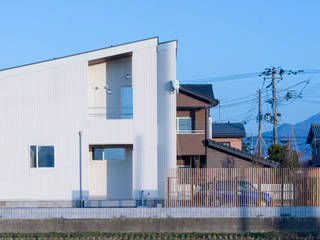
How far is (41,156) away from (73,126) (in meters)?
1.85

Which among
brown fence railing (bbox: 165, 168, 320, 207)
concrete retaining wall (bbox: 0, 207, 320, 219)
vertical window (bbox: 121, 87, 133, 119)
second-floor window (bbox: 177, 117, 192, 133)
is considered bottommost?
concrete retaining wall (bbox: 0, 207, 320, 219)

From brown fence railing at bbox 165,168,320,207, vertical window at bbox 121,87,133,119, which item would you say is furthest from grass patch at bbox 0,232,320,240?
vertical window at bbox 121,87,133,119

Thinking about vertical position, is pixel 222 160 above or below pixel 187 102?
below

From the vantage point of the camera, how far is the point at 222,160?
83.8ft

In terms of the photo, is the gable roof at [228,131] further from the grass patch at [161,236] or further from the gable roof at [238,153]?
the grass patch at [161,236]

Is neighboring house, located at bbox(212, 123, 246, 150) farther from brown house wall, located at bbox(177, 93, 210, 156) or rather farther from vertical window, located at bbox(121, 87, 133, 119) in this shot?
vertical window, located at bbox(121, 87, 133, 119)

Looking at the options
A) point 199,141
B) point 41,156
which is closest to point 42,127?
point 41,156

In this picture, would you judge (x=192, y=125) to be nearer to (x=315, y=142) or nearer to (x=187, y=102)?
(x=187, y=102)

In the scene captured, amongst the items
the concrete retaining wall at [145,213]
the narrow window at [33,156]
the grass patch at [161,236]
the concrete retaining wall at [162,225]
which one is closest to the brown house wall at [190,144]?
the narrow window at [33,156]

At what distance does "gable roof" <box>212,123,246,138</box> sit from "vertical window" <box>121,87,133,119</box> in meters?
20.3

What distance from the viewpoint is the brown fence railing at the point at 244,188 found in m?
17.8

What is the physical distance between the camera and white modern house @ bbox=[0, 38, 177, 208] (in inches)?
797

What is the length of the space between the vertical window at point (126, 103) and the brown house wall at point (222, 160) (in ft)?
17.9

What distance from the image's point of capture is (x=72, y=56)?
2047 cm
